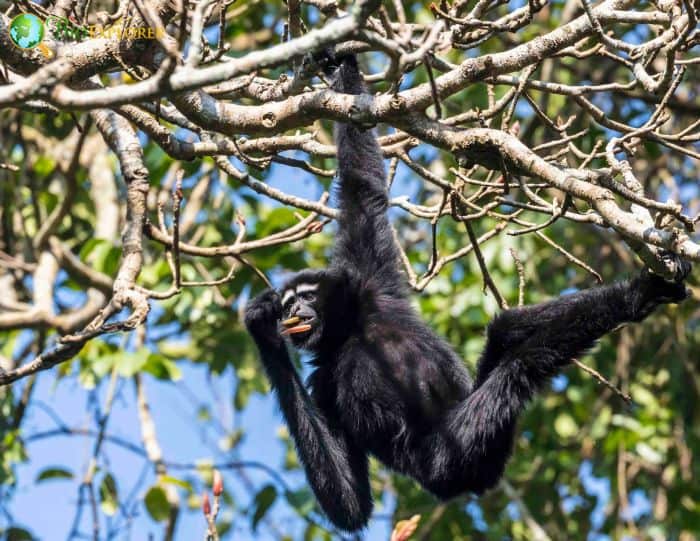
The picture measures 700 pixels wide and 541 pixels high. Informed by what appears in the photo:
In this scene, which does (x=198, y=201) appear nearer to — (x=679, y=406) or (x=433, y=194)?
(x=433, y=194)

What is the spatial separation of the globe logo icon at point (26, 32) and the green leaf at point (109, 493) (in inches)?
228

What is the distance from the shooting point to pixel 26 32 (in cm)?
521

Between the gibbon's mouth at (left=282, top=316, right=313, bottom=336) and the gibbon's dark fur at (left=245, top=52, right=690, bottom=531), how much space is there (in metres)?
0.04

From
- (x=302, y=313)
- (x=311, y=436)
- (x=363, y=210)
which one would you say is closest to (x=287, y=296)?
(x=302, y=313)

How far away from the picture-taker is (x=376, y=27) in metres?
5.50

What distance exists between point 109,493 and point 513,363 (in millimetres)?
5404

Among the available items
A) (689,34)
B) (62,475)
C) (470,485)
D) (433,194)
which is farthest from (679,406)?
(689,34)

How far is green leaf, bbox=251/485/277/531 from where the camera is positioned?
9.95 metres

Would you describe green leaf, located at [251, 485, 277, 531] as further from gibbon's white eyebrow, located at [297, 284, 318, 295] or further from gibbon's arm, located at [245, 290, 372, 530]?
gibbon's white eyebrow, located at [297, 284, 318, 295]

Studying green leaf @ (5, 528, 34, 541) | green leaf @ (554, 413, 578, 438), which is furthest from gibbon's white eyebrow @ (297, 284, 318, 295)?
green leaf @ (554, 413, 578, 438)

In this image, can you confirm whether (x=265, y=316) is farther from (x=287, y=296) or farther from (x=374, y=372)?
(x=374, y=372)

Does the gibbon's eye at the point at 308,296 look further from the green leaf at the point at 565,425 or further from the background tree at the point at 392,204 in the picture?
the green leaf at the point at 565,425

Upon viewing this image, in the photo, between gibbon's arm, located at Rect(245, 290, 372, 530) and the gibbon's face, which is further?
the gibbon's face

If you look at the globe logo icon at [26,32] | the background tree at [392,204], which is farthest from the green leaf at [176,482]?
the globe logo icon at [26,32]
